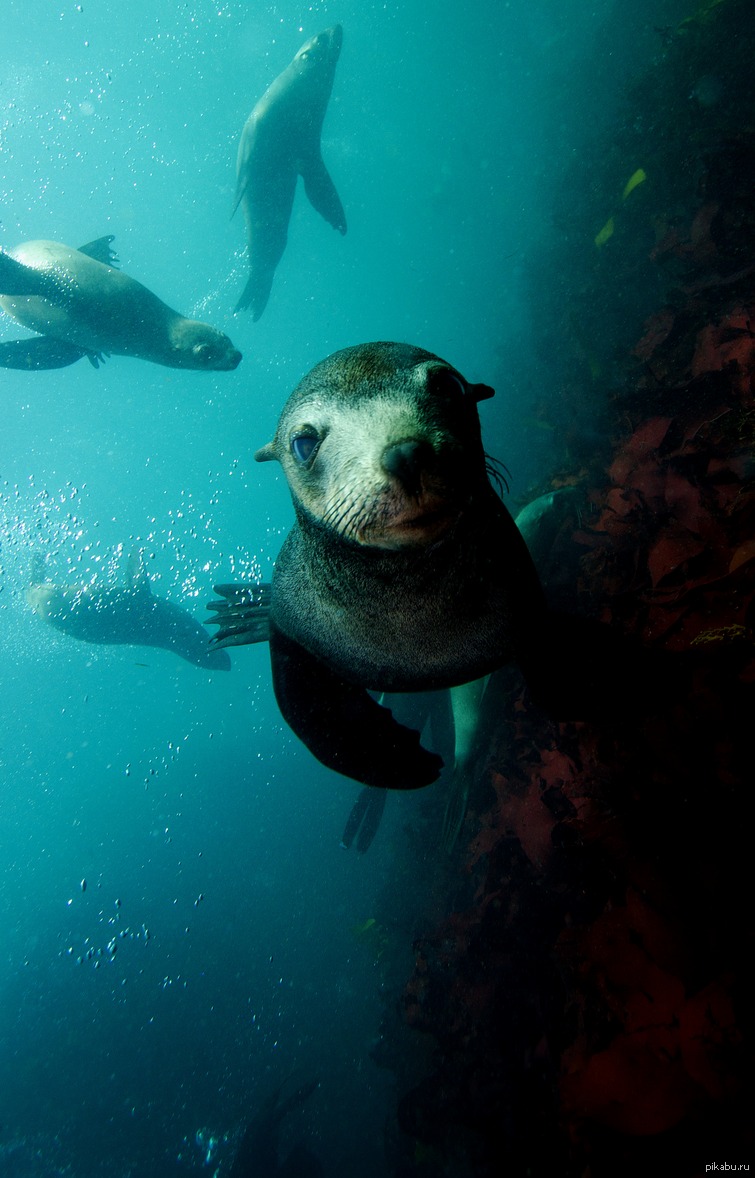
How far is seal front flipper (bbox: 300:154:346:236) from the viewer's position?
38.9ft

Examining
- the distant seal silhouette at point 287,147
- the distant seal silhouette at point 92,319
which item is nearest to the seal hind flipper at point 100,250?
the distant seal silhouette at point 92,319

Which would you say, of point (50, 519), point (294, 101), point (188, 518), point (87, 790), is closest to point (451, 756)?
point (294, 101)

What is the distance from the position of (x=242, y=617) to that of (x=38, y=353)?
Answer: 24.8 ft

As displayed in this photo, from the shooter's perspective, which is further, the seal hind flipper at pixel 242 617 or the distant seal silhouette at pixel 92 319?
the distant seal silhouette at pixel 92 319

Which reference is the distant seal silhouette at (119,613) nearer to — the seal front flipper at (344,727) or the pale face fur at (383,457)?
the seal front flipper at (344,727)

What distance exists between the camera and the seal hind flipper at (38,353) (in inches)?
303

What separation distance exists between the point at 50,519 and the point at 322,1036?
172 ft

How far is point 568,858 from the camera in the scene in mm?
3416

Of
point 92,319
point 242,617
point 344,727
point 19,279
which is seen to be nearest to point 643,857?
point 344,727

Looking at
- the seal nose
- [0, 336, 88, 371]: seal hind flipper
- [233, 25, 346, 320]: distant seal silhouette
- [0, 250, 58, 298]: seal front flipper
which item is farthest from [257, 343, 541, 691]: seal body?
[233, 25, 346, 320]: distant seal silhouette

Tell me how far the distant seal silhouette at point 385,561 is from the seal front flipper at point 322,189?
12.8m

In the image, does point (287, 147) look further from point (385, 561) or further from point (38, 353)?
point (385, 561)

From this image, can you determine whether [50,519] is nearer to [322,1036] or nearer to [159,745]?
[159,745]

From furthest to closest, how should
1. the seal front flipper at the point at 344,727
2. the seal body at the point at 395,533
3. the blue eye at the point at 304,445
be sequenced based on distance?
1. the seal front flipper at the point at 344,727
2. the blue eye at the point at 304,445
3. the seal body at the point at 395,533
